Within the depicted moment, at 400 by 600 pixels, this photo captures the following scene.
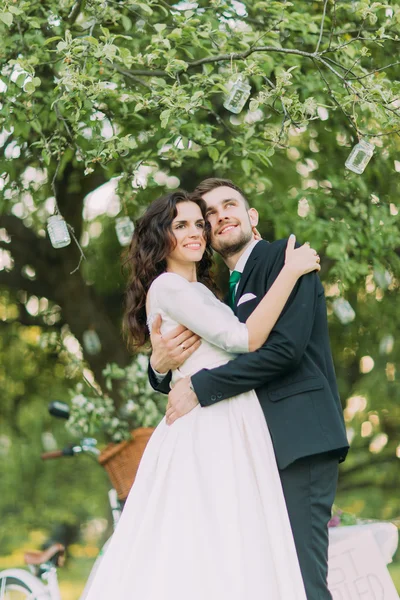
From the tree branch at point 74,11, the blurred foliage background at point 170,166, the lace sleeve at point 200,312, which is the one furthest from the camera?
the tree branch at point 74,11

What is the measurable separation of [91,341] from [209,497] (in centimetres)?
482

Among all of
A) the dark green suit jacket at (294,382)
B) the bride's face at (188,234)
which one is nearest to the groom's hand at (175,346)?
the dark green suit jacket at (294,382)

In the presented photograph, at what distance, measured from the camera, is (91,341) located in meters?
7.67

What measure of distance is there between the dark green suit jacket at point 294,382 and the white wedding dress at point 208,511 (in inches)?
2.5

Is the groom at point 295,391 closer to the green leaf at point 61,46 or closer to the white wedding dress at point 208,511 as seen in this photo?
the white wedding dress at point 208,511

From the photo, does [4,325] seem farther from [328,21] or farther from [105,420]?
[328,21]

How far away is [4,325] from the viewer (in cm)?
852

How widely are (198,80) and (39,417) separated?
20.0ft

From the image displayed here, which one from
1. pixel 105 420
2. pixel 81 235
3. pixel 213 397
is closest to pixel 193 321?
pixel 213 397

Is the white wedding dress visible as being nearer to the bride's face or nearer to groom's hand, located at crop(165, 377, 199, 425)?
groom's hand, located at crop(165, 377, 199, 425)

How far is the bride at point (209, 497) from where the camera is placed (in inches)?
111

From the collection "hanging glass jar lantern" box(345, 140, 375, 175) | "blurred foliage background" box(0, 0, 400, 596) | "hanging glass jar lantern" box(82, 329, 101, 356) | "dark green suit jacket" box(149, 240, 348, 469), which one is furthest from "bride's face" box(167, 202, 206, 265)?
"hanging glass jar lantern" box(82, 329, 101, 356)

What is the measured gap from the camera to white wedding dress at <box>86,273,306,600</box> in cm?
283

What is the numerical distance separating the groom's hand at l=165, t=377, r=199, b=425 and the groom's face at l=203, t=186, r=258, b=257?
0.55m
